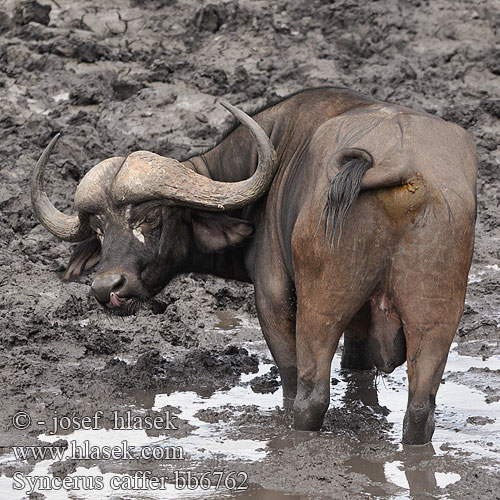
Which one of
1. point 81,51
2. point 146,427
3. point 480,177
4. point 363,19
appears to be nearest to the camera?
point 146,427

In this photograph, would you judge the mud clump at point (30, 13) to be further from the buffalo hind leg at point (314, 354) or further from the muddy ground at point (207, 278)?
the buffalo hind leg at point (314, 354)

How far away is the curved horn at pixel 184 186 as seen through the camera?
727 centimetres

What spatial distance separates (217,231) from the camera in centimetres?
762

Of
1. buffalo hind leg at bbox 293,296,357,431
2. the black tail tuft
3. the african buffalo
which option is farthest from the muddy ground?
the black tail tuft

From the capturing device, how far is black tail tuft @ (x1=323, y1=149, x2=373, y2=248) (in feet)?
20.0

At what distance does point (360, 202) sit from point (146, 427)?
6.63 feet

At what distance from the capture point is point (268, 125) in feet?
24.9

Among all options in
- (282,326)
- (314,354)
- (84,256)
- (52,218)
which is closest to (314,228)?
(314,354)

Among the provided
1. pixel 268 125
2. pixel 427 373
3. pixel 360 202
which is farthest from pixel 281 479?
pixel 268 125

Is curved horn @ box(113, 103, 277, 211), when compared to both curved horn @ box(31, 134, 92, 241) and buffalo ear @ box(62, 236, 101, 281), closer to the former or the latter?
curved horn @ box(31, 134, 92, 241)

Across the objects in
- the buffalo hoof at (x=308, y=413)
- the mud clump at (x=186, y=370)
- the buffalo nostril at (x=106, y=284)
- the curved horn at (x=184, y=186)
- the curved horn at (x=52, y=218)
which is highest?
the curved horn at (x=184, y=186)

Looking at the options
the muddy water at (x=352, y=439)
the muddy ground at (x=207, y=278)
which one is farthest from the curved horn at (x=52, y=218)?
the muddy water at (x=352, y=439)

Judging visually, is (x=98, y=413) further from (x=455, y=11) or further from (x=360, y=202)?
(x=455, y=11)

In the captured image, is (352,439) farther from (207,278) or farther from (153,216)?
(207,278)
